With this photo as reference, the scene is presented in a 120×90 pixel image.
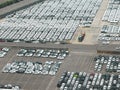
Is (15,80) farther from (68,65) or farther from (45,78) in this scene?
(68,65)

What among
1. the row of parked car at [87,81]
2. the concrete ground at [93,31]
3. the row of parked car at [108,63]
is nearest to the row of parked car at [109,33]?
the concrete ground at [93,31]

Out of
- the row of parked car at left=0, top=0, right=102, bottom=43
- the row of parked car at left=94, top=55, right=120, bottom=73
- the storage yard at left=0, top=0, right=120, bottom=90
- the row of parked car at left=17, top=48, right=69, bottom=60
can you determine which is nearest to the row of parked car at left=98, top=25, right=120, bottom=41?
the storage yard at left=0, top=0, right=120, bottom=90

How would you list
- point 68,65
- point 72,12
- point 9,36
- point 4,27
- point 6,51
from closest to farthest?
point 68,65
point 6,51
point 9,36
point 4,27
point 72,12

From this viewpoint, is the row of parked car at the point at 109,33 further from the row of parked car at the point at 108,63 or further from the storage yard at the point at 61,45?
the row of parked car at the point at 108,63

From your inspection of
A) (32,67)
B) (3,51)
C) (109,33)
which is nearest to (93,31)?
(109,33)

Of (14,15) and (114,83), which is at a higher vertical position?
(114,83)

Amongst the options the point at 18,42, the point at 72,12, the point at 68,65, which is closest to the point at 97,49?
the point at 68,65
